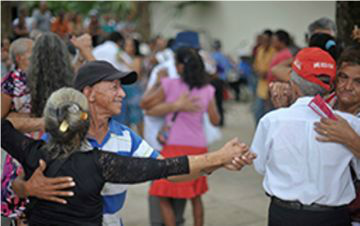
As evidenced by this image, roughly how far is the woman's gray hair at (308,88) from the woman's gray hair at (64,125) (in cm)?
122

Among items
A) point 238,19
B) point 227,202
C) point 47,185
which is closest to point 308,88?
point 47,185

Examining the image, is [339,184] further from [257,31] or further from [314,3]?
[257,31]

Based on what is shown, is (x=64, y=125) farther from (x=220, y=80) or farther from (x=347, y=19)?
(x=220, y=80)

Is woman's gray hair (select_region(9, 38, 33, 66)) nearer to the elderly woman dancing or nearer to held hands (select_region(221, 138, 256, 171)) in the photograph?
the elderly woman dancing

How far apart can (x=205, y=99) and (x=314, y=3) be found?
31.1ft

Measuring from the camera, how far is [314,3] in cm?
1348

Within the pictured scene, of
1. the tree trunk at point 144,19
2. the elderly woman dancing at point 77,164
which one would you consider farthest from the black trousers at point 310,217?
the tree trunk at point 144,19

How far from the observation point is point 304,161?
2783 millimetres

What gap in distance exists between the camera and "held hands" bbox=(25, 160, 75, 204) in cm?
245

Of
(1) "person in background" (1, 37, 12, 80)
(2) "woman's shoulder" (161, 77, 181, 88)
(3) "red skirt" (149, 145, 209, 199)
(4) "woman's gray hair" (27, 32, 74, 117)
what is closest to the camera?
(4) "woman's gray hair" (27, 32, 74, 117)

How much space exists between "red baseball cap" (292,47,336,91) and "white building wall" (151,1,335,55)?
33.4 ft

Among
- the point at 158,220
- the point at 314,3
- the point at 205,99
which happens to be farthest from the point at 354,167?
the point at 314,3

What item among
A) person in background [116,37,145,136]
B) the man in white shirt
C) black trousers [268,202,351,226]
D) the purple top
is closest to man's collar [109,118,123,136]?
the man in white shirt

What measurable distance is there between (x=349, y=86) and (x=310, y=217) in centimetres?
85
